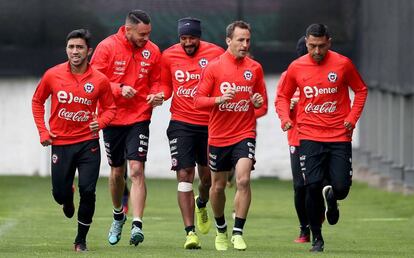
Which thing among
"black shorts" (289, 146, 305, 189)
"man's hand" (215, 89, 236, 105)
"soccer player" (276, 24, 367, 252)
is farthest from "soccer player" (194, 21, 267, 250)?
"black shorts" (289, 146, 305, 189)

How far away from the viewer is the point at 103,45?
1697 centimetres

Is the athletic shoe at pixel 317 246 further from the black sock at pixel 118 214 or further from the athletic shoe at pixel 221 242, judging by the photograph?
the black sock at pixel 118 214

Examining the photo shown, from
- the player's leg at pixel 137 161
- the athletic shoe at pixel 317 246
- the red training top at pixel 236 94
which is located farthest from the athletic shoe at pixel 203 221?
the athletic shoe at pixel 317 246

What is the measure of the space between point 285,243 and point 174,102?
2.12m

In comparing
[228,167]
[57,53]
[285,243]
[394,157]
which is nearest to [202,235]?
[285,243]

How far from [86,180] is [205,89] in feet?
5.36

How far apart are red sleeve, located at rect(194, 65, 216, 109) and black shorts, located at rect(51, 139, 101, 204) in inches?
45.3

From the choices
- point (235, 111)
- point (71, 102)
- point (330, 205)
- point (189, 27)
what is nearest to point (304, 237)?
point (330, 205)

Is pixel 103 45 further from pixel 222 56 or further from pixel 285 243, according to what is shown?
pixel 285 243

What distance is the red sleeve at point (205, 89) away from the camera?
1586 centimetres

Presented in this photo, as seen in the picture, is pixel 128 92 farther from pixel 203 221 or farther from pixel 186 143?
pixel 203 221

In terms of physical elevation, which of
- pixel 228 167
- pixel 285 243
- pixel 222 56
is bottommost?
pixel 285 243

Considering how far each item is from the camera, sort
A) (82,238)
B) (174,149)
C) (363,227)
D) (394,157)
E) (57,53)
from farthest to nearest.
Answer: (57,53)
(394,157)
(363,227)
(174,149)
(82,238)

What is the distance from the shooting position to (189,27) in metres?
16.7
